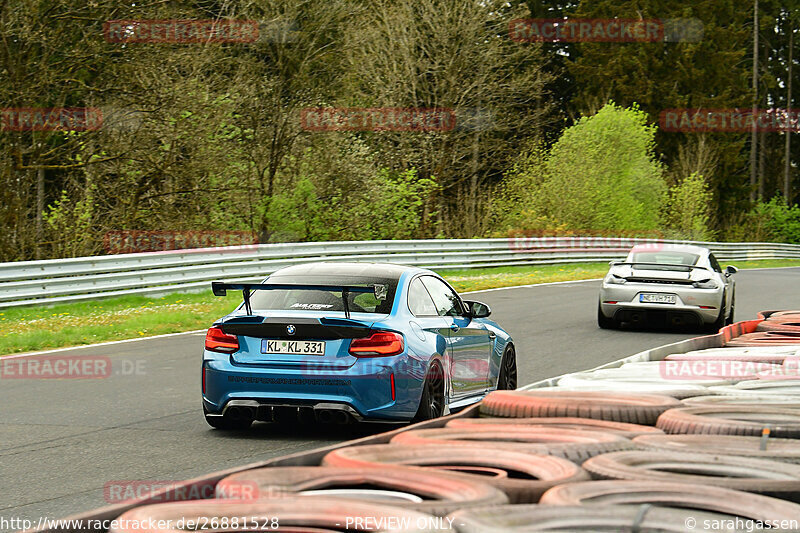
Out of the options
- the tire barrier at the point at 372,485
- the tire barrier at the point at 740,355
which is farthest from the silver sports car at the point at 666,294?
the tire barrier at the point at 372,485

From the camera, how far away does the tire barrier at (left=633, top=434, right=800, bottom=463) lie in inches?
179

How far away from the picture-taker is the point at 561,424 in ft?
18.4

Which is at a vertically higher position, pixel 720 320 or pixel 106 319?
pixel 106 319

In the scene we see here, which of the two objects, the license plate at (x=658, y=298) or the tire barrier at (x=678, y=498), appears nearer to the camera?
the tire barrier at (x=678, y=498)

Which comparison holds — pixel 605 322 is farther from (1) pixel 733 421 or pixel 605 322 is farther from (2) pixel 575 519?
(2) pixel 575 519

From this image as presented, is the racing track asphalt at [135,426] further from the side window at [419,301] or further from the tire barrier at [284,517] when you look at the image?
the tire barrier at [284,517]

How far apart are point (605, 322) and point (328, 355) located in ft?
33.4

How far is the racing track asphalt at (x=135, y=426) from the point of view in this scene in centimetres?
691

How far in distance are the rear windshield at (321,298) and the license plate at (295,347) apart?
41cm

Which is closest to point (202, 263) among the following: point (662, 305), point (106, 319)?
point (106, 319)

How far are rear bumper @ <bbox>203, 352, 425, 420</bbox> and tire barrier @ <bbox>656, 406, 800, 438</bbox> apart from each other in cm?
282

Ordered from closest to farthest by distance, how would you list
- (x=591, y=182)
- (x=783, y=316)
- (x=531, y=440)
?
(x=531, y=440)
(x=783, y=316)
(x=591, y=182)

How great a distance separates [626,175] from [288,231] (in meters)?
21.8

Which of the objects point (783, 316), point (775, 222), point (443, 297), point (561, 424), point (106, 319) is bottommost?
point (775, 222)
